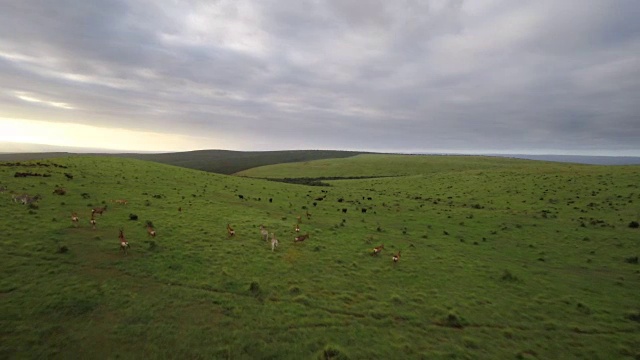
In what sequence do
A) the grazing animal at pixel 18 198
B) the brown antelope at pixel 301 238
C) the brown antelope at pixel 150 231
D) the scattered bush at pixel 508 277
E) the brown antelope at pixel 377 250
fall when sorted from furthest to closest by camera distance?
the grazing animal at pixel 18 198 < the brown antelope at pixel 301 238 < the brown antelope at pixel 377 250 < the brown antelope at pixel 150 231 < the scattered bush at pixel 508 277

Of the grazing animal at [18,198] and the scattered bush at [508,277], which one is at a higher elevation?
the grazing animal at [18,198]

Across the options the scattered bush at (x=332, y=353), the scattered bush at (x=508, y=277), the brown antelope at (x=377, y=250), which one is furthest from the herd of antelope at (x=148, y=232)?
the scattered bush at (x=332, y=353)

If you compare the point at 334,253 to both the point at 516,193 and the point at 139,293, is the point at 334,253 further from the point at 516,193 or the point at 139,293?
the point at 516,193

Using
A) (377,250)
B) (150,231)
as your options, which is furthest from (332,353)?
(150,231)

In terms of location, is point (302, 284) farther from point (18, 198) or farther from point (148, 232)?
point (18, 198)

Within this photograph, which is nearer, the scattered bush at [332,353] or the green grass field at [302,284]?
the scattered bush at [332,353]

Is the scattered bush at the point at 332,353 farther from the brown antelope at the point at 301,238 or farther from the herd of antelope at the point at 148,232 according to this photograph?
the brown antelope at the point at 301,238

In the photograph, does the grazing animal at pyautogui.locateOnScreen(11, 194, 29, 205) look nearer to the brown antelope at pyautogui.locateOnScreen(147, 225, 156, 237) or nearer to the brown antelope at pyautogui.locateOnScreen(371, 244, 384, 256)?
the brown antelope at pyautogui.locateOnScreen(147, 225, 156, 237)

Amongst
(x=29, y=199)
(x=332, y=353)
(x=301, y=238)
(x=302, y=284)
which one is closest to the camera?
(x=332, y=353)

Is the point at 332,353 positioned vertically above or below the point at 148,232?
below

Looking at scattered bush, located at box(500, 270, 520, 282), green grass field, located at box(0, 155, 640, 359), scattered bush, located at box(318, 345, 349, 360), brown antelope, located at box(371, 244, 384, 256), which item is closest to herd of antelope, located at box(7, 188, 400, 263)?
brown antelope, located at box(371, 244, 384, 256)

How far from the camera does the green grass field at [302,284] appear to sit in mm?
12484

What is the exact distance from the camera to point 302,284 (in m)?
17.8

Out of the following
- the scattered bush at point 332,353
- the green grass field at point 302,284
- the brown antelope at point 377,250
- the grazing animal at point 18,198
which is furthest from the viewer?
the grazing animal at point 18,198
